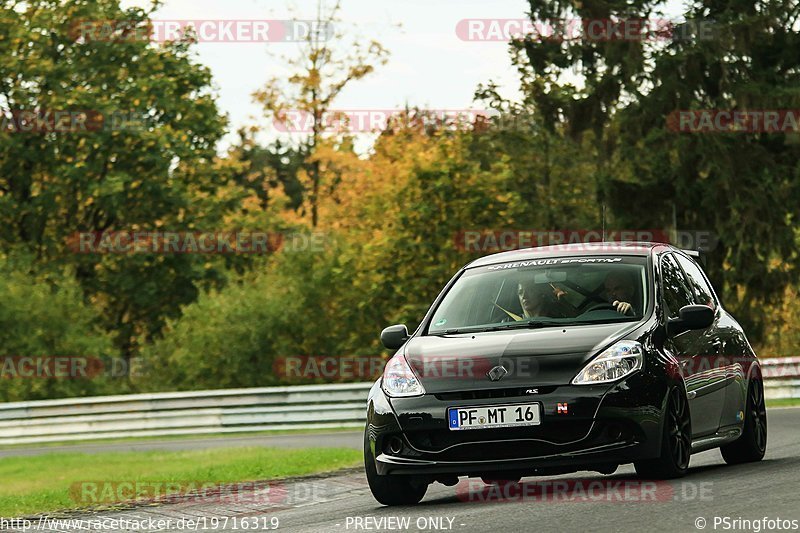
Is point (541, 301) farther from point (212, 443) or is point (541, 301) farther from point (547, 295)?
point (212, 443)

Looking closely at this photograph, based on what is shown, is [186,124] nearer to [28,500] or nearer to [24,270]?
[24,270]

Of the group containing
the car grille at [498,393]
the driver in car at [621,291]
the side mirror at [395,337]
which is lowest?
the car grille at [498,393]

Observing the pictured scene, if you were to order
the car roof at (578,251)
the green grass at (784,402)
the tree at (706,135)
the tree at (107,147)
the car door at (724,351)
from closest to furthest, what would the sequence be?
the car roof at (578,251), the car door at (724,351), the green grass at (784,402), the tree at (706,135), the tree at (107,147)

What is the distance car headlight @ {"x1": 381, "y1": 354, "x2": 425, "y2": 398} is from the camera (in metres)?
9.05

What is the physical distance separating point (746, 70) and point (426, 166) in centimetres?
970

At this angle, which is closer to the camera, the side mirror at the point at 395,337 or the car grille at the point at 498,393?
the car grille at the point at 498,393

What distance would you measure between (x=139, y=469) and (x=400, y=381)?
995 centimetres

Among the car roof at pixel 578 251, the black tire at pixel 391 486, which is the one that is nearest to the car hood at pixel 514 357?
the black tire at pixel 391 486

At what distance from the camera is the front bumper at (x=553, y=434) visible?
870cm

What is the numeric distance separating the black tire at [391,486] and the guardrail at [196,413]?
623 inches

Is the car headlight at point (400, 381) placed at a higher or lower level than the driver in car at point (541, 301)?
lower

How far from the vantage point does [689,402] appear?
9594 millimetres

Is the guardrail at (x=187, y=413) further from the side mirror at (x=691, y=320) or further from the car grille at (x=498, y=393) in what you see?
the car grille at (x=498, y=393)

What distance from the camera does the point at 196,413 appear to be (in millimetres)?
27422
